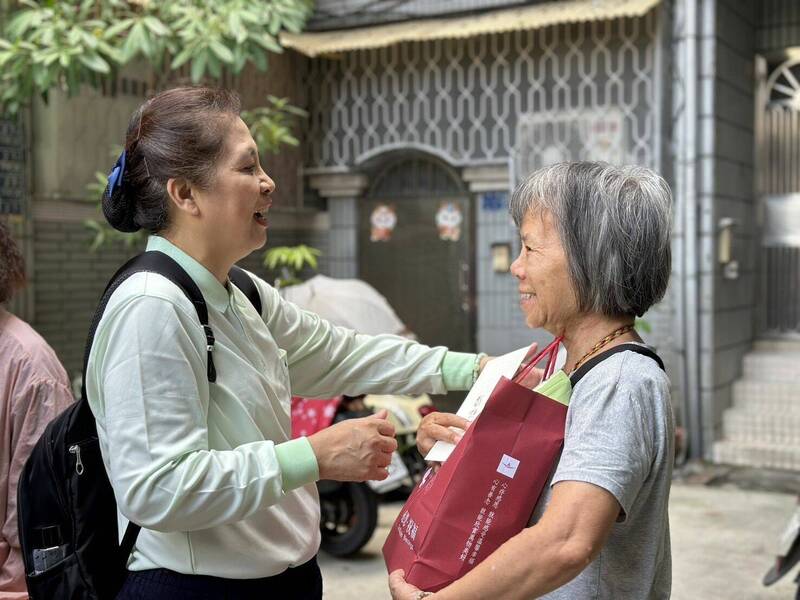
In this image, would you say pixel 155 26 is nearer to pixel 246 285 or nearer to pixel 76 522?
pixel 246 285

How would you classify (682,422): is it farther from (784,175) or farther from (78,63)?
(78,63)

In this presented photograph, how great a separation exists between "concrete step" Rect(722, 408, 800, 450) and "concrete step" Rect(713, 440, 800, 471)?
77 millimetres

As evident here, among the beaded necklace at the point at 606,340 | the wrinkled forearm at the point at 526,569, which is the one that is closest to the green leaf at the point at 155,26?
the beaded necklace at the point at 606,340

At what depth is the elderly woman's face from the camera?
1607 mm

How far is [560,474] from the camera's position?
1.45 metres

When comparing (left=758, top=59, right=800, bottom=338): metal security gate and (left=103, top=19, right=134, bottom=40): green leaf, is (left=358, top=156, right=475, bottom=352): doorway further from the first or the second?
(left=103, top=19, right=134, bottom=40): green leaf

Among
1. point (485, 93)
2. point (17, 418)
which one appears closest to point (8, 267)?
point (17, 418)

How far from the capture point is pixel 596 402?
4.83 ft

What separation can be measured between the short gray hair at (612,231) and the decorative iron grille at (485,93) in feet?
17.1

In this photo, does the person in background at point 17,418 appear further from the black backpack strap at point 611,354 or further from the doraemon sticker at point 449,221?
the doraemon sticker at point 449,221

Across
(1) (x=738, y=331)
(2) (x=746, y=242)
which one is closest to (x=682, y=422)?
(1) (x=738, y=331)

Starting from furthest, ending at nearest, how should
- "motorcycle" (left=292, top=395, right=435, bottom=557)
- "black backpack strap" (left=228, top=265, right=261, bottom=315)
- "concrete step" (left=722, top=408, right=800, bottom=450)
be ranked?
1. "concrete step" (left=722, top=408, right=800, bottom=450)
2. "motorcycle" (left=292, top=395, right=435, bottom=557)
3. "black backpack strap" (left=228, top=265, right=261, bottom=315)

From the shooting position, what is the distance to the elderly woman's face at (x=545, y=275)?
5.27 ft

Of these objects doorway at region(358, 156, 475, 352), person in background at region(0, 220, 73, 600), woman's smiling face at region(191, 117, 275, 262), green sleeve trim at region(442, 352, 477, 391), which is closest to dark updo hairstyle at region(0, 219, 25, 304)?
person in background at region(0, 220, 73, 600)
